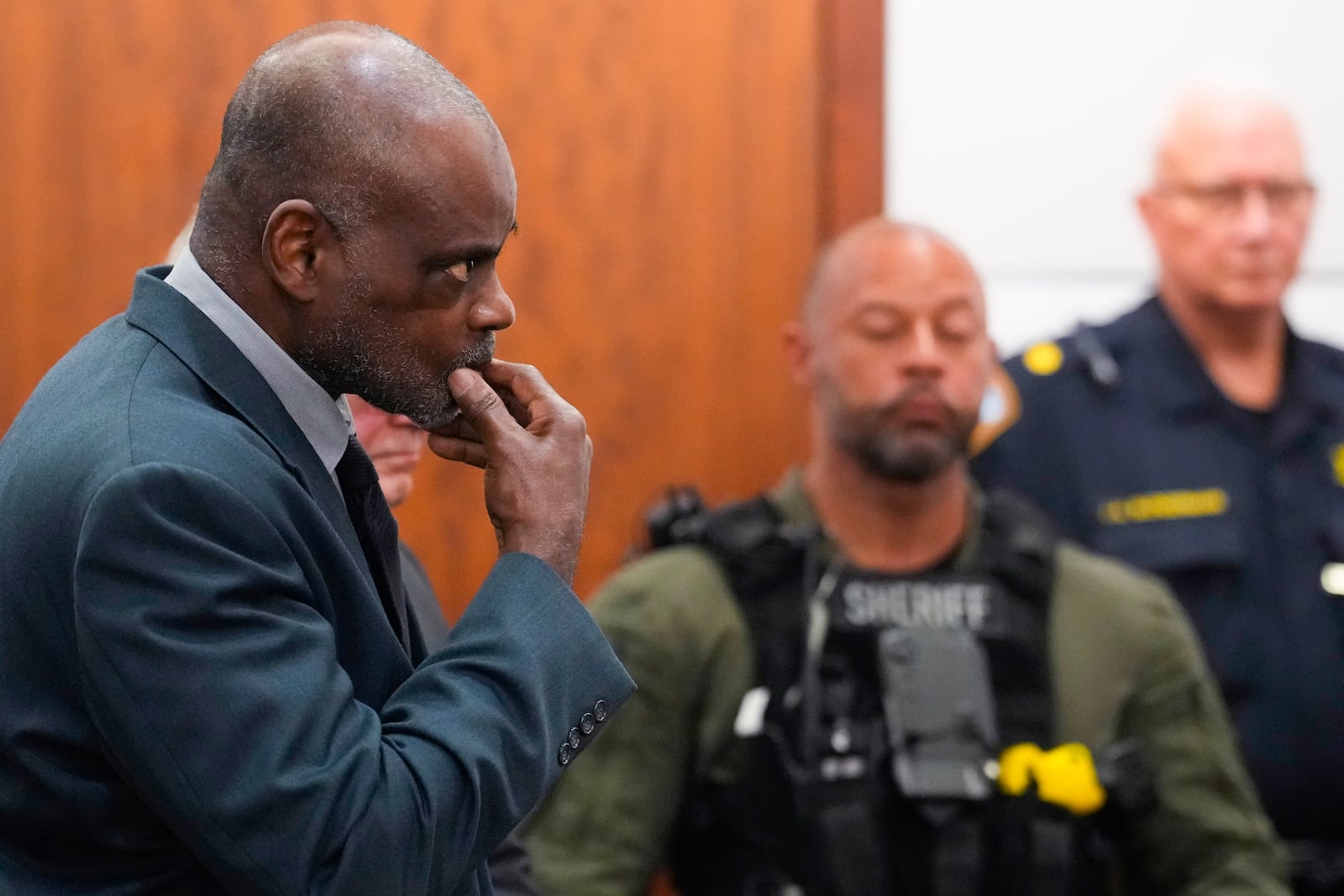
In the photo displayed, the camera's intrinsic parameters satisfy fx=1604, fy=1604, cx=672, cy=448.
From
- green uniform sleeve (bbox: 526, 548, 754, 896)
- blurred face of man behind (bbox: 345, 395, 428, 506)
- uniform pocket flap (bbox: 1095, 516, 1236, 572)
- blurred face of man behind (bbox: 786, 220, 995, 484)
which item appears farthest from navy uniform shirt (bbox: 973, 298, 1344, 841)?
blurred face of man behind (bbox: 345, 395, 428, 506)

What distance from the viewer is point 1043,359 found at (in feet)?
9.14

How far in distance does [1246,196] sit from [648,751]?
1449mm

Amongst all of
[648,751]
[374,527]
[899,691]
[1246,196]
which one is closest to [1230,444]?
[1246,196]

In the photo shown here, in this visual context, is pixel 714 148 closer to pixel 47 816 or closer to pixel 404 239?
pixel 404 239

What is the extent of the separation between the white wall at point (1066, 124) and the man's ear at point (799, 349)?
409 millimetres

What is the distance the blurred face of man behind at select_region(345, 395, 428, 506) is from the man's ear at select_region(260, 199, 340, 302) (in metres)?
0.65

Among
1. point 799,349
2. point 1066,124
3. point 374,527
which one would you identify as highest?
point 1066,124

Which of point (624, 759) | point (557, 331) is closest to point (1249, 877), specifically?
point (624, 759)

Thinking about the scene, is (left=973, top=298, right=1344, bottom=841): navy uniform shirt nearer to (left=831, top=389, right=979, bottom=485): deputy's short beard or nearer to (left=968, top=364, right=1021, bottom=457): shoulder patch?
(left=968, top=364, right=1021, bottom=457): shoulder patch

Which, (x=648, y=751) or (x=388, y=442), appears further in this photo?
(x=648, y=751)

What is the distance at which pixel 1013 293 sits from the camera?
2.90 m

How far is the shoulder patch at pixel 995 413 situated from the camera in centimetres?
274

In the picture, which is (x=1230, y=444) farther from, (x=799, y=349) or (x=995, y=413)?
(x=799, y=349)

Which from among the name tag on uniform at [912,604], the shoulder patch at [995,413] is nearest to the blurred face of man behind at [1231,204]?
the shoulder patch at [995,413]
